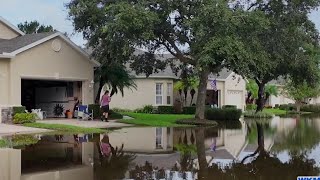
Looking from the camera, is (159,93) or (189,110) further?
(159,93)

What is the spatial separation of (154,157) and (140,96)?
89.2 ft

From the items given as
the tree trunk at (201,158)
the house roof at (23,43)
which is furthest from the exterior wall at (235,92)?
the tree trunk at (201,158)

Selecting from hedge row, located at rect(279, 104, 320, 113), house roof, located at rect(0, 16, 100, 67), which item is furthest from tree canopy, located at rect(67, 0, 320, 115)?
hedge row, located at rect(279, 104, 320, 113)

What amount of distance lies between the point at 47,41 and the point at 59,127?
665 cm

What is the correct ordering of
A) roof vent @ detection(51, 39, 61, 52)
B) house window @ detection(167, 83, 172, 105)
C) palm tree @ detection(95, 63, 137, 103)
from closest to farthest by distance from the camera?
roof vent @ detection(51, 39, 61, 52) < palm tree @ detection(95, 63, 137, 103) < house window @ detection(167, 83, 172, 105)

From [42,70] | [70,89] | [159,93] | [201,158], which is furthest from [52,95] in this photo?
[201,158]

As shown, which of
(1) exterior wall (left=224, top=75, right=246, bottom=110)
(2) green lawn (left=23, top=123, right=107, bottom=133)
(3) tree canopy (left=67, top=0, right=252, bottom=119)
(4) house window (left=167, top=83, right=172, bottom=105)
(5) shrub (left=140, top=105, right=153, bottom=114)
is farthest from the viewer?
(1) exterior wall (left=224, top=75, right=246, bottom=110)

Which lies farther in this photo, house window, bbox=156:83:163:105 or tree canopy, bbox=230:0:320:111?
house window, bbox=156:83:163:105

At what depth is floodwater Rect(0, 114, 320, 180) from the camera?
10.0 metres

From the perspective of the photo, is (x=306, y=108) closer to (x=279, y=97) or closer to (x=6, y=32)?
(x=279, y=97)

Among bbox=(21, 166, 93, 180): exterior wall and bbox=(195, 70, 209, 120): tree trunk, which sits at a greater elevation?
bbox=(195, 70, 209, 120): tree trunk

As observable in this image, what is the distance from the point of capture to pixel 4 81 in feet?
78.2

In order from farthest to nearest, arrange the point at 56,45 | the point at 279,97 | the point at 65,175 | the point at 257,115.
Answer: the point at 279,97 < the point at 257,115 < the point at 56,45 < the point at 65,175

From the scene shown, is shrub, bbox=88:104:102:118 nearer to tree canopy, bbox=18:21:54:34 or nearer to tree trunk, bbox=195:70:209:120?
tree trunk, bbox=195:70:209:120
